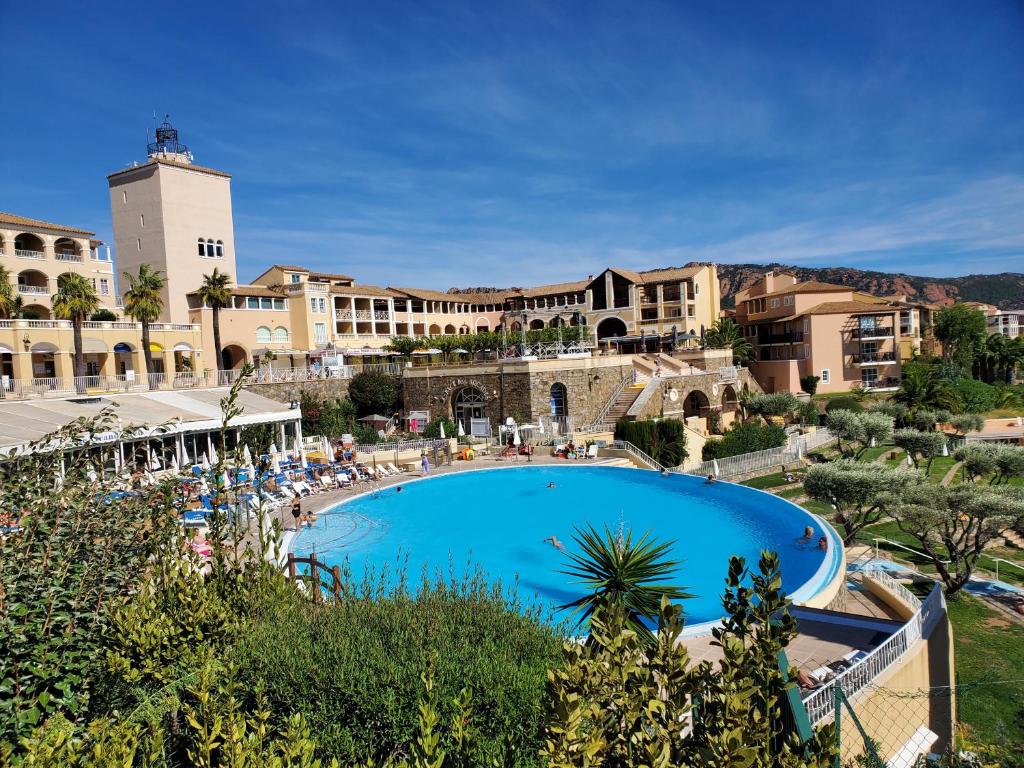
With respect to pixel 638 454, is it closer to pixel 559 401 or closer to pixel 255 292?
pixel 559 401

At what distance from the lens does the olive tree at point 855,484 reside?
1759cm

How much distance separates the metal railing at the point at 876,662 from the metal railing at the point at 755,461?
18888 mm

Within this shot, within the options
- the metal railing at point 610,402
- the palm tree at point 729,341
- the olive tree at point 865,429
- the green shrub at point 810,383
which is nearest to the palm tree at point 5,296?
the metal railing at point 610,402

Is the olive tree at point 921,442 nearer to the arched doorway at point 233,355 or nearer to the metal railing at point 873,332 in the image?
the metal railing at point 873,332

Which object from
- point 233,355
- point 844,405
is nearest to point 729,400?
point 844,405

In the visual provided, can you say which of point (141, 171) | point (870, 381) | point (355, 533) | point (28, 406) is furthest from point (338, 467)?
point (870, 381)

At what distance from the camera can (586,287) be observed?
61594 mm

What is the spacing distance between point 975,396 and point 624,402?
30.1 m

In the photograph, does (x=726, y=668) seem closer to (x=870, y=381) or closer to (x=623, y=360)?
(x=623, y=360)

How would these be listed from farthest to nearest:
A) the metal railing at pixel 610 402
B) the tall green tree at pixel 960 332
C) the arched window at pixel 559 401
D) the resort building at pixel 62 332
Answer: the tall green tree at pixel 960 332 < the arched window at pixel 559 401 < the metal railing at pixel 610 402 < the resort building at pixel 62 332

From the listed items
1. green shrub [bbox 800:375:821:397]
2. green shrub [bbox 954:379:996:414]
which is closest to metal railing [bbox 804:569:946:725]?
green shrub [bbox 954:379:996:414]

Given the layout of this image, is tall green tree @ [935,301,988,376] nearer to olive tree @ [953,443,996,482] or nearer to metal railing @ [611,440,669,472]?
olive tree @ [953,443,996,482]

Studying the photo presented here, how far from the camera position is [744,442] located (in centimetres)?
3350

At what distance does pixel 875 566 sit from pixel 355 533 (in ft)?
49.8
